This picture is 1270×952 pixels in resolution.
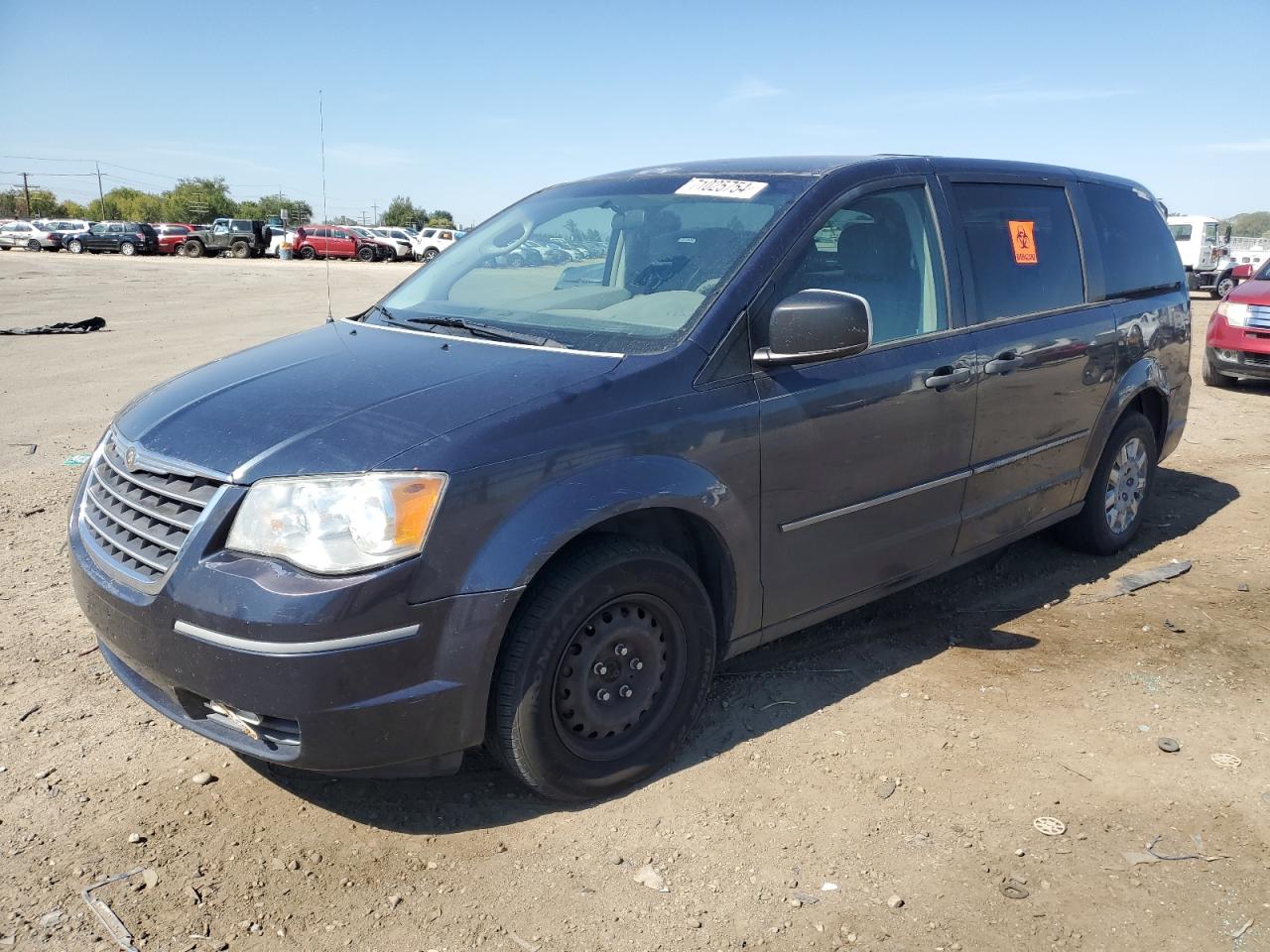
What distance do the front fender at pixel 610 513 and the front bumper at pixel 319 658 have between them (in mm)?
87

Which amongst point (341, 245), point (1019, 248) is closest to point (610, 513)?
point (1019, 248)

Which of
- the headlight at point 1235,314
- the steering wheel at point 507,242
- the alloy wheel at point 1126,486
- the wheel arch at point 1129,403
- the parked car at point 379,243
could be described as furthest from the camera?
the parked car at point 379,243

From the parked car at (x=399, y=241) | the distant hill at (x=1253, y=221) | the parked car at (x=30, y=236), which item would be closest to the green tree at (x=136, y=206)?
the parked car at (x=30, y=236)

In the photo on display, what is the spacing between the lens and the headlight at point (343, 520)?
251 cm

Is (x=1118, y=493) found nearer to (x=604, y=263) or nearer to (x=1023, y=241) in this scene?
(x=1023, y=241)

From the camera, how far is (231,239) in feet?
159

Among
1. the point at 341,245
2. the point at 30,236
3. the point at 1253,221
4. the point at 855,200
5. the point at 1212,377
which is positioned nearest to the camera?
the point at 855,200

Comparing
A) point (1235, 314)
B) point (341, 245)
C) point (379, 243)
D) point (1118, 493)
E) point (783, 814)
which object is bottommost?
point (783, 814)

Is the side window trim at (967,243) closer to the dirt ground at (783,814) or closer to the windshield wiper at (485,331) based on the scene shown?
the dirt ground at (783,814)

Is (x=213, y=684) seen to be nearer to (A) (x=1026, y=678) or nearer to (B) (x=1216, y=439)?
(A) (x=1026, y=678)

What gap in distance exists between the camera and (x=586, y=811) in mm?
3039

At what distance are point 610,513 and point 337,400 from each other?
2.85 feet

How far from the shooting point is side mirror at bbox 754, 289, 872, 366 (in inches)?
124

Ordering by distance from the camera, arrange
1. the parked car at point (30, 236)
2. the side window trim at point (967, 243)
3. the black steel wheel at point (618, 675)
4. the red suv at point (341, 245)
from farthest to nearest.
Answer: the parked car at point (30, 236)
the red suv at point (341, 245)
the side window trim at point (967, 243)
the black steel wheel at point (618, 675)
